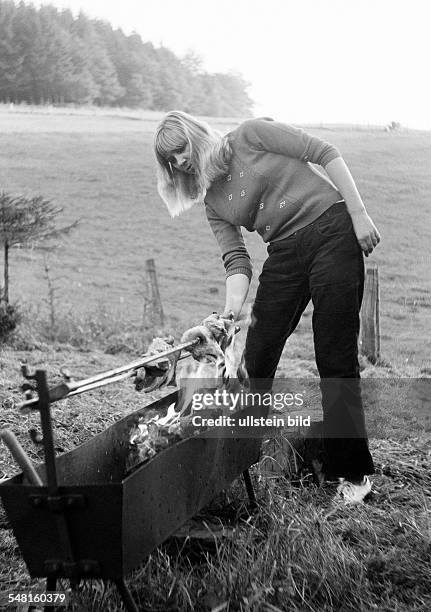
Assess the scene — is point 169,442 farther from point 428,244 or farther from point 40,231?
point 40,231

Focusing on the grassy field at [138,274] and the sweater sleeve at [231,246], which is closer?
the sweater sleeve at [231,246]

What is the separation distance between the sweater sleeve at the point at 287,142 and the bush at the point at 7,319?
10.2 ft

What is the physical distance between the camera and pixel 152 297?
5059 mm

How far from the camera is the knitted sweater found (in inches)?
90.1

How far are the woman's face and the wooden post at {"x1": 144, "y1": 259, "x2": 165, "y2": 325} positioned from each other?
275cm

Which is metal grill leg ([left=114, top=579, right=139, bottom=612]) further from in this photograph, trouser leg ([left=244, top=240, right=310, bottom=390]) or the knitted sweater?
the knitted sweater

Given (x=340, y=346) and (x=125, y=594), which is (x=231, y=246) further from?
(x=125, y=594)

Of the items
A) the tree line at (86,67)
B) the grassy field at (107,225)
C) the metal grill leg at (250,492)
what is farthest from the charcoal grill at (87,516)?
the tree line at (86,67)

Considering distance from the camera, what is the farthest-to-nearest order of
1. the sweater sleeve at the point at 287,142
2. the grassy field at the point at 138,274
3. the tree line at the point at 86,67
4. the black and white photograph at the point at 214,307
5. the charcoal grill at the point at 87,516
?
the tree line at the point at 86,67 → the grassy field at the point at 138,274 → the sweater sleeve at the point at 287,142 → the black and white photograph at the point at 214,307 → the charcoal grill at the point at 87,516

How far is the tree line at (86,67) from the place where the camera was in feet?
15.8

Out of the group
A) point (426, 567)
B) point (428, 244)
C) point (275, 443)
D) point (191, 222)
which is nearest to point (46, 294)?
point (191, 222)

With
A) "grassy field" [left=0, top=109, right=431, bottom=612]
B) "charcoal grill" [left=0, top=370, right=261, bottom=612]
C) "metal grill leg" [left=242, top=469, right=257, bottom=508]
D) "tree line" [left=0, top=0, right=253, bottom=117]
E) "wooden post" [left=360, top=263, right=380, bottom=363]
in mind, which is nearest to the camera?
"charcoal grill" [left=0, top=370, right=261, bottom=612]

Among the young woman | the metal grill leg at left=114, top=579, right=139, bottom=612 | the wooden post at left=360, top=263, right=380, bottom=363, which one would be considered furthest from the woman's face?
the wooden post at left=360, top=263, right=380, bottom=363

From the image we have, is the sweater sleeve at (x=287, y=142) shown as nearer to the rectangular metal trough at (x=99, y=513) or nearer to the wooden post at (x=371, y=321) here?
the rectangular metal trough at (x=99, y=513)
